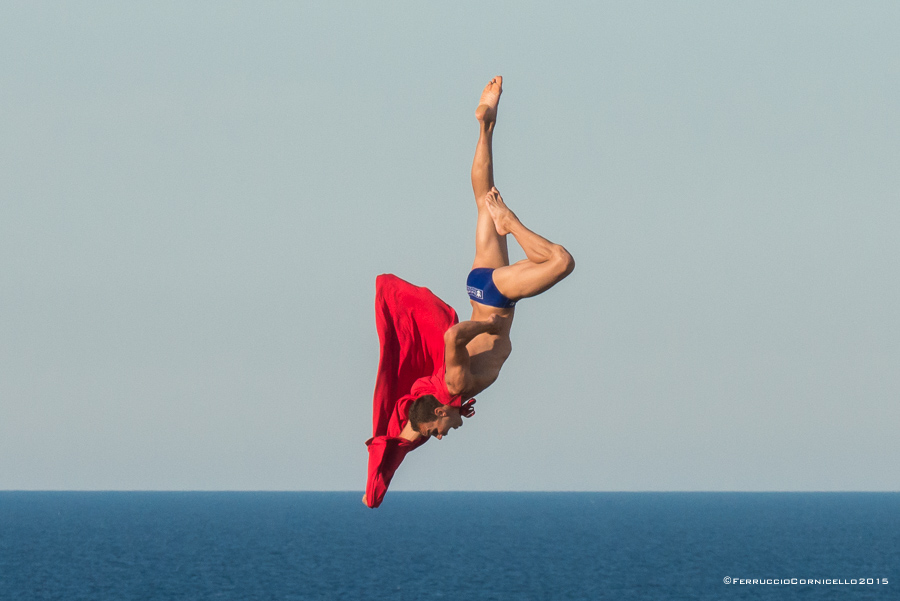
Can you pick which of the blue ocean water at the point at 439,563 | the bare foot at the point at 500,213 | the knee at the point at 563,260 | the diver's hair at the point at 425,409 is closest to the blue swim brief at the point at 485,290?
the bare foot at the point at 500,213

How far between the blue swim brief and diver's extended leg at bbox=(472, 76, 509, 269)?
0.71ft

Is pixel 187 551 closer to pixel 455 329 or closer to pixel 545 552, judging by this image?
pixel 545 552

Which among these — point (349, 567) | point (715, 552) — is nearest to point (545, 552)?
point (715, 552)

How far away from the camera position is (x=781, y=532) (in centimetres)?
17400

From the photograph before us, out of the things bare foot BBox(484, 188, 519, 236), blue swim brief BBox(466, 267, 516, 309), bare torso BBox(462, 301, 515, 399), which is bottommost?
bare torso BBox(462, 301, 515, 399)

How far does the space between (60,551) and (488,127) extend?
127 metres

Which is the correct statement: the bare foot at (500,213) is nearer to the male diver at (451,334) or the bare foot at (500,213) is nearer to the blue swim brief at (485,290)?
the male diver at (451,334)

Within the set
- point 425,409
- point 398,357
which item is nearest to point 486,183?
point 398,357

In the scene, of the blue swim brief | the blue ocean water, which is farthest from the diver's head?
the blue ocean water

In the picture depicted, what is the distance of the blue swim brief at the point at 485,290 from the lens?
49.6 ft

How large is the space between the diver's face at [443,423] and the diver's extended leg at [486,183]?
1.78 meters

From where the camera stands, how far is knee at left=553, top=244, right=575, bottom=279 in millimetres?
14031

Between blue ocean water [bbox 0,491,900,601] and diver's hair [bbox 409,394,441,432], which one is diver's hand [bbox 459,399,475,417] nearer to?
diver's hair [bbox 409,394,441,432]

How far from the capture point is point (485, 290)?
1517 centimetres
